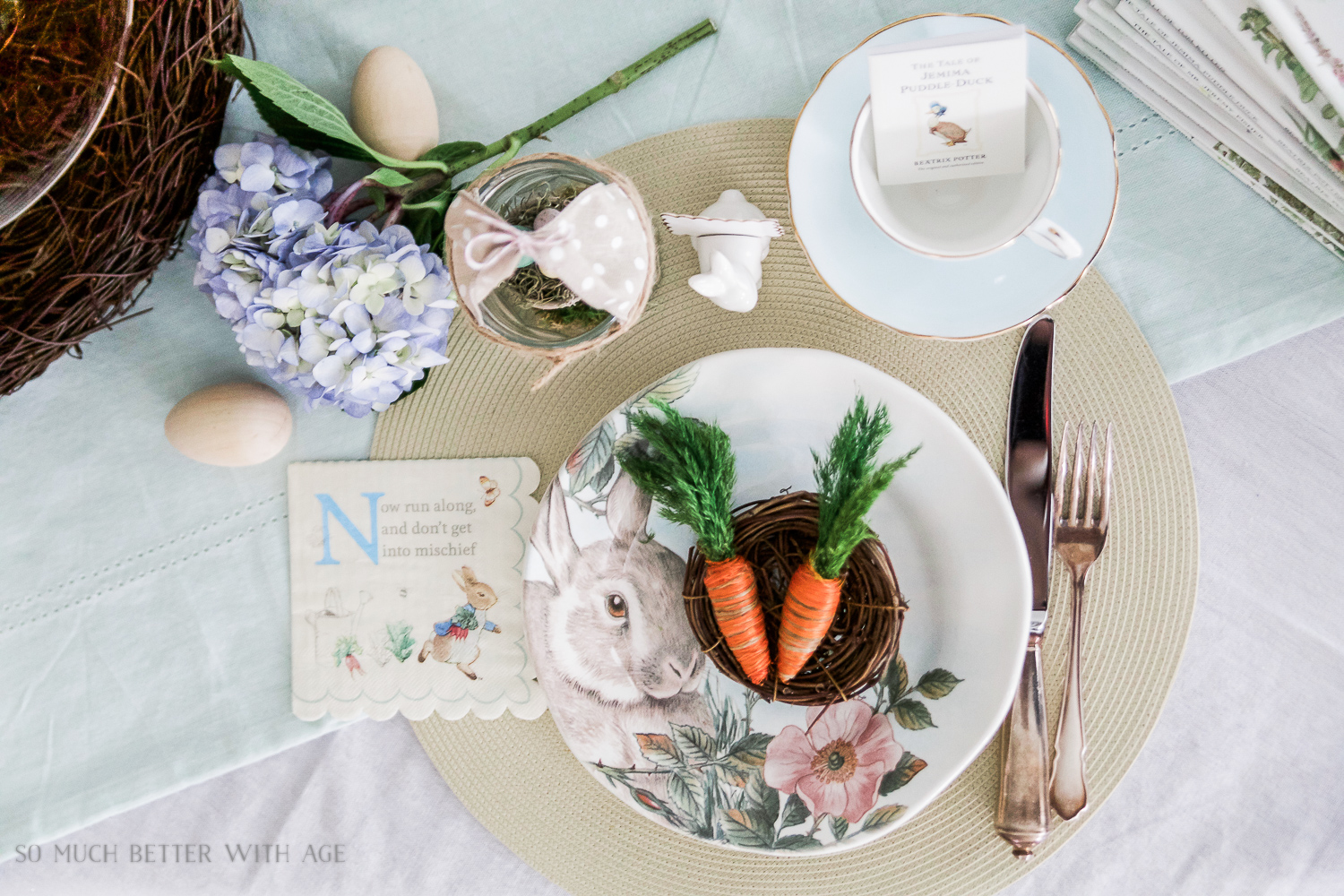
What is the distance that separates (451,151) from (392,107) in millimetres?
60

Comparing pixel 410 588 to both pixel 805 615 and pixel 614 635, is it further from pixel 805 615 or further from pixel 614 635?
pixel 805 615

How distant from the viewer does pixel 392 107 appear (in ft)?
2.27

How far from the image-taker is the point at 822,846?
2.26 ft

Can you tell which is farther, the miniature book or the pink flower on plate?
the pink flower on plate

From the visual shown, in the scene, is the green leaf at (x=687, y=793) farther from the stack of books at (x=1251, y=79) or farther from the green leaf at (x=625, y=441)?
the stack of books at (x=1251, y=79)

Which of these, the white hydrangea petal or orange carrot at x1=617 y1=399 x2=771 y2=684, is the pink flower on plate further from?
the white hydrangea petal

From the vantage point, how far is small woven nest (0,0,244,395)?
0.62m

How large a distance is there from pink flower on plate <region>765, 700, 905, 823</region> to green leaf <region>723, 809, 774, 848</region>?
38 mm

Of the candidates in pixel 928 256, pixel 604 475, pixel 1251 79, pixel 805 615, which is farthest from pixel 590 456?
pixel 1251 79

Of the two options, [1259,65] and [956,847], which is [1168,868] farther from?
[1259,65]

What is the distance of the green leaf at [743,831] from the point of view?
0.70m

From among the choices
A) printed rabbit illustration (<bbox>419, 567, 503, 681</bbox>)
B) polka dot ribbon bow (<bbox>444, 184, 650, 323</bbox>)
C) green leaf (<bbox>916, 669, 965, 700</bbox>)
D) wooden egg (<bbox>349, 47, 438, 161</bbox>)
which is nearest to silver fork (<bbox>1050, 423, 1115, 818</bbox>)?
green leaf (<bbox>916, 669, 965, 700</bbox>)

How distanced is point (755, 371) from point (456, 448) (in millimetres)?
300

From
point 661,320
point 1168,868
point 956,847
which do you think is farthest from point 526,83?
point 1168,868
